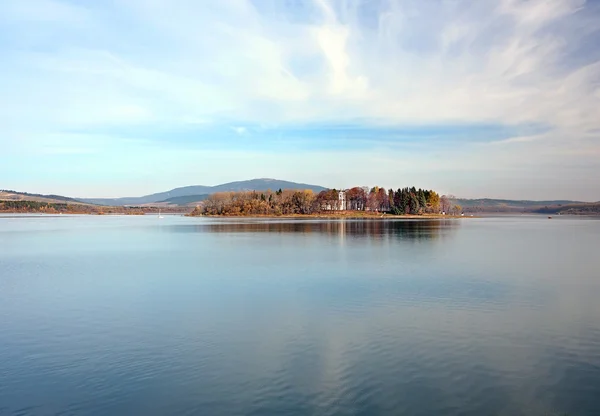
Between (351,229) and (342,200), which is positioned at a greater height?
(342,200)

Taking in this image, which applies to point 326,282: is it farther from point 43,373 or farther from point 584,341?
point 43,373

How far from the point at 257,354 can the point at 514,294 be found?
11.6 meters

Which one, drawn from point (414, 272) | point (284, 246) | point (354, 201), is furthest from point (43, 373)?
point (354, 201)

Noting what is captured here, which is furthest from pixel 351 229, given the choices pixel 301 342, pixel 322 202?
pixel 322 202

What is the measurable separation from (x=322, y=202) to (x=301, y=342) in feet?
414

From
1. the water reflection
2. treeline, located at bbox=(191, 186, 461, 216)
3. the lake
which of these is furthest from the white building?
the lake

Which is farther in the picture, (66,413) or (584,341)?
(584,341)

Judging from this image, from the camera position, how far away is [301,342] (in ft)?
37.4

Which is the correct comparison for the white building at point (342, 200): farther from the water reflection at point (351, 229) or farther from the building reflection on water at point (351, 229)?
the water reflection at point (351, 229)

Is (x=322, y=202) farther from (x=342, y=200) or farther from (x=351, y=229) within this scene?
(x=351, y=229)

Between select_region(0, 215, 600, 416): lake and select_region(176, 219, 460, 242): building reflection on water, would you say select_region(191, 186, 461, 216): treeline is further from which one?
select_region(0, 215, 600, 416): lake

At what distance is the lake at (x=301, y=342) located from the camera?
8125 millimetres

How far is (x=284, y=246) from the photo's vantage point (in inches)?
1503

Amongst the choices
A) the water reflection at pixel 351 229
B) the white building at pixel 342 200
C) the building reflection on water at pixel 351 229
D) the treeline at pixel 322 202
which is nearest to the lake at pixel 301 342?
the building reflection on water at pixel 351 229
